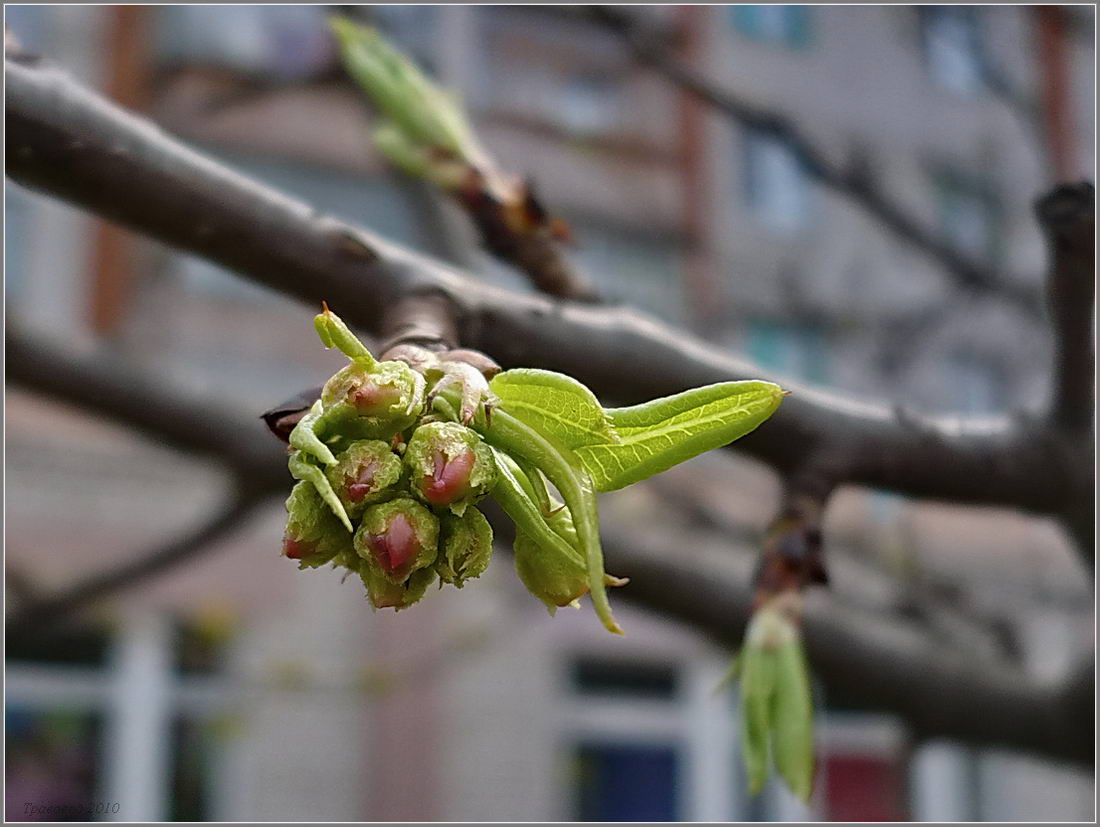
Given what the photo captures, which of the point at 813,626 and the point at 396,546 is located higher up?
the point at 813,626


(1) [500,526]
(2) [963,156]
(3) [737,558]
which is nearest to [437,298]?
(1) [500,526]

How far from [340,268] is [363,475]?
36 cm

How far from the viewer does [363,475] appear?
0.52 meters

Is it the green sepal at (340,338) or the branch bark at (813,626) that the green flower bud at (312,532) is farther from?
the branch bark at (813,626)

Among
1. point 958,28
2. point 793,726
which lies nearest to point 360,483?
point 793,726

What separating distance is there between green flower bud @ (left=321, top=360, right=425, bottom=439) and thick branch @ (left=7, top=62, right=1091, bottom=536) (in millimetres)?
277

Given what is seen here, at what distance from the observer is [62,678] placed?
261 inches

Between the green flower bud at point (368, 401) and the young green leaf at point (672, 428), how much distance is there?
89 mm

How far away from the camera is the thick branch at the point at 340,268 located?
32.6 inches

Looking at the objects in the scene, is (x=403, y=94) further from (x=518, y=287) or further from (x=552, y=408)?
(x=518, y=287)

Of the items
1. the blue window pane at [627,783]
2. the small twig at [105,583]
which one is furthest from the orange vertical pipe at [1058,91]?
the small twig at [105,583]

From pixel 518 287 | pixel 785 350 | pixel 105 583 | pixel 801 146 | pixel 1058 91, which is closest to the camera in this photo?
pixel 801 146

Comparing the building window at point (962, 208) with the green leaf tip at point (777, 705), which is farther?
the building window at point (962, 208)

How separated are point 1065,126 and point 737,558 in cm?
730
